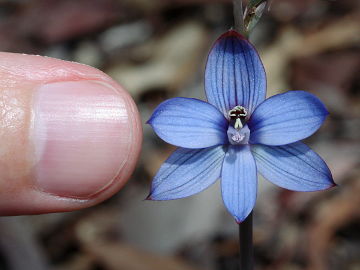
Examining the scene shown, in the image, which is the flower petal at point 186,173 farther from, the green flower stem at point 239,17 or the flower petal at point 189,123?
the green flower stem at point 239,17

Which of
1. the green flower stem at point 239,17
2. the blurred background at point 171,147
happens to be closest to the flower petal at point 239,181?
the green flower stem at point 239,17

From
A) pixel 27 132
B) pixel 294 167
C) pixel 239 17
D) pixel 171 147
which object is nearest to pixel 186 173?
pixel 294 167

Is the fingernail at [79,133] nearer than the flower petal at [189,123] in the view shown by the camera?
No

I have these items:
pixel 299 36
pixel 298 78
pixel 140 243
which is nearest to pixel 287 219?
pixel 140 243

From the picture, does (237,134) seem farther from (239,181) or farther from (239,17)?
(239,17)

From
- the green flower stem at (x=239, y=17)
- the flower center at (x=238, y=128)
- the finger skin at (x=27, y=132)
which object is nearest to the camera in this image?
the green flower stem at (x=239, y=17)

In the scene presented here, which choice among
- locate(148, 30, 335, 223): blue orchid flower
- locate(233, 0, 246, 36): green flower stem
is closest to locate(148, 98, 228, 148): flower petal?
locate(148, 30, 335, 223): blue orchid flower
